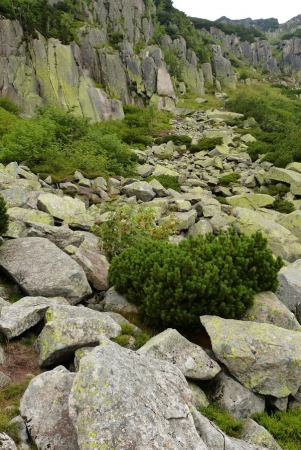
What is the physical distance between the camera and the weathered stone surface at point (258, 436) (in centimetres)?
555

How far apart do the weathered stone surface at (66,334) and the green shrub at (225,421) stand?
2.20 meters

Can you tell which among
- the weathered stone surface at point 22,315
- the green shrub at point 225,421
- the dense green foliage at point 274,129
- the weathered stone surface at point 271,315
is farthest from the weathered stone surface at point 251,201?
the green shrub at point 225,421

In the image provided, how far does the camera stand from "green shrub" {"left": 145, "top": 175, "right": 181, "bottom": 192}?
25.8 m

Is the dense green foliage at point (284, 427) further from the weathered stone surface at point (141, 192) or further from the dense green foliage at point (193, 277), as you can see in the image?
the weathered stone surface at point (141, 192)

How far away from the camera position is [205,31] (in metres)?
134

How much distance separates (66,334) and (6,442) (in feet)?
7.20

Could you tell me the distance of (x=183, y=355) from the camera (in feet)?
21.8

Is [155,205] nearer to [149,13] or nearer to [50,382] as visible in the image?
[50,382]

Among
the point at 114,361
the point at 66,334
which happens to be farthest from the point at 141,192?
the point at 114,361

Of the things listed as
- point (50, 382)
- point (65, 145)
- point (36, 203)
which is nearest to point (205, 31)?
point (65, 145)

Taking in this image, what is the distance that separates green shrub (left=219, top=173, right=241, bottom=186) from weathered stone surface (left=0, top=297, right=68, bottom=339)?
23795 millimetres

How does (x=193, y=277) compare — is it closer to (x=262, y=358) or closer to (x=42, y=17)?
(x=262, y=358)

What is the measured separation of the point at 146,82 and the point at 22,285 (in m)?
63.7

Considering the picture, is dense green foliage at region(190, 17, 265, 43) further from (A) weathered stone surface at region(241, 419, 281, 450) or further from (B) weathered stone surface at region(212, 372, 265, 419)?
(A) weathered stone surface at region(241, 419, 281, 450)
